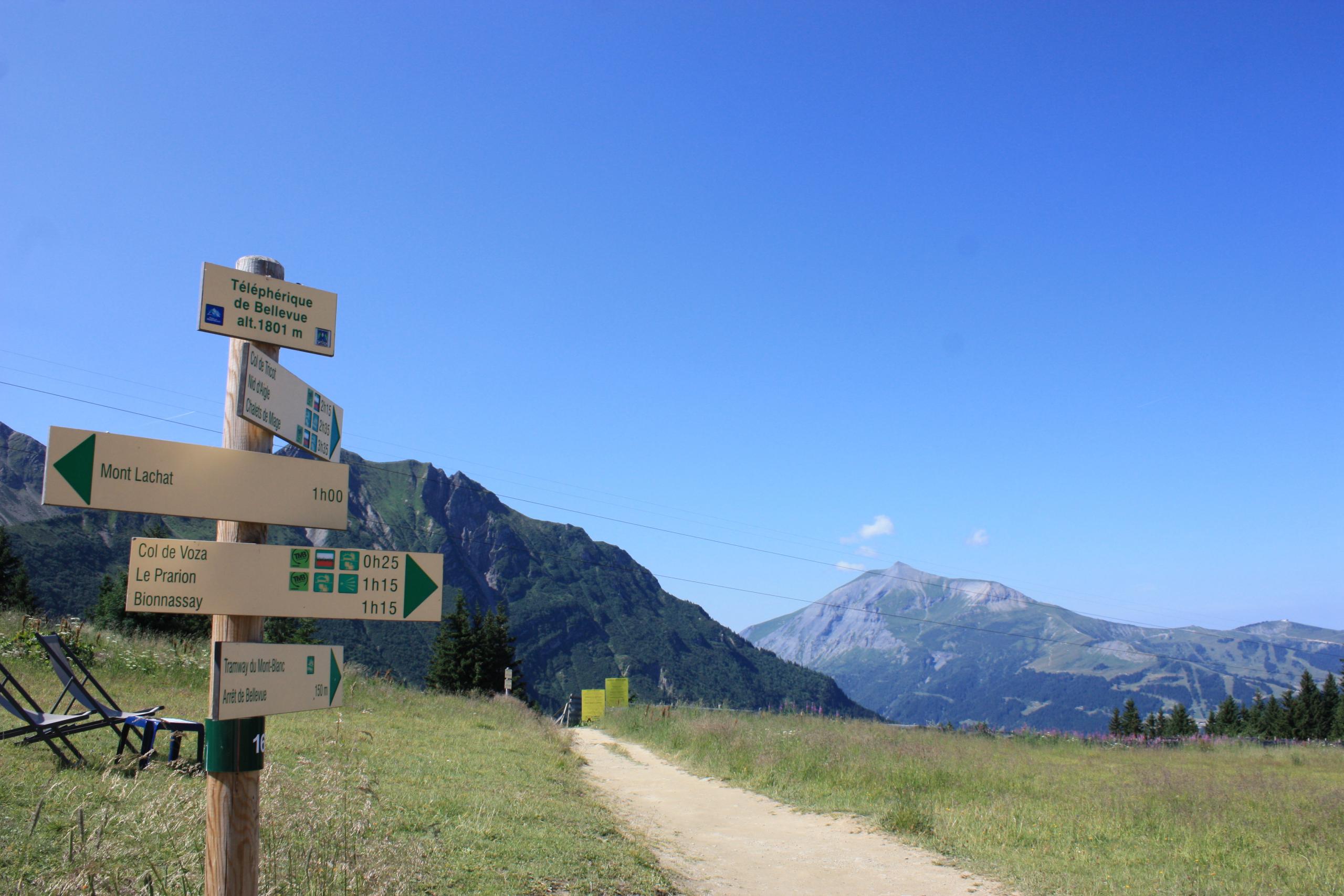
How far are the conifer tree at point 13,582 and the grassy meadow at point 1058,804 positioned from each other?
32376 millimetres

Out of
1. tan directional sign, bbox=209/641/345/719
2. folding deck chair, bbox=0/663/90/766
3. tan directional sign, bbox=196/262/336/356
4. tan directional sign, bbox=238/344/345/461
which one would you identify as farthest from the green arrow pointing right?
folding deck chair, bbox=0/663/90/766

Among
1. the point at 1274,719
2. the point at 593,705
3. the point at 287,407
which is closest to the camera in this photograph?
the point at 287,407

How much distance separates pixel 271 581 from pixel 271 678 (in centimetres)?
36

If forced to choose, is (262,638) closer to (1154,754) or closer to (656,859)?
(656,859)

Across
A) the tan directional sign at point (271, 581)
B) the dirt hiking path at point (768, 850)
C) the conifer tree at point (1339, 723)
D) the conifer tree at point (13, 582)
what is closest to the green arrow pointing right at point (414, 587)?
the tan directional sign at point (271, 581)

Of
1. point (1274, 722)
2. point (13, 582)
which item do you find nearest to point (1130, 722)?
point (1274, 722)

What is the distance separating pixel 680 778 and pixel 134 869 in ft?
31.4

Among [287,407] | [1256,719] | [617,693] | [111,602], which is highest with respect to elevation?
[287,407]

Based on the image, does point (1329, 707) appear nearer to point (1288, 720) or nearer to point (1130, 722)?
point (1288, 720)

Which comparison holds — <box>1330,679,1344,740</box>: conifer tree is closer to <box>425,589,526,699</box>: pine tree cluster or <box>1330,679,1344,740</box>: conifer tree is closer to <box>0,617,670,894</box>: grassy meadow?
<box>425,589,526,699</box>: pine tree cluster

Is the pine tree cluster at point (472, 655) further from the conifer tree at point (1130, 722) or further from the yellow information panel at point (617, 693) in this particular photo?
the conifer tree at point (1130, 722)

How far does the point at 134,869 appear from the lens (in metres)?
3.93

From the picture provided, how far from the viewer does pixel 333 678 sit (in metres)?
3.33

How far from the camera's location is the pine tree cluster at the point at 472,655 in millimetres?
41719
